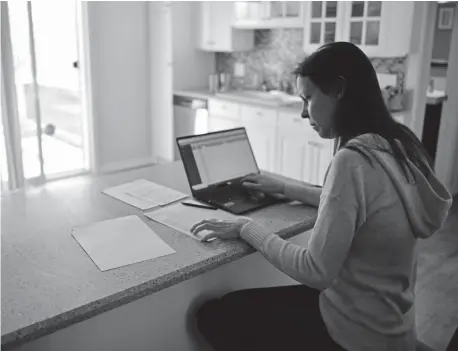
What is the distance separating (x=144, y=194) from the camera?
5.84 ft

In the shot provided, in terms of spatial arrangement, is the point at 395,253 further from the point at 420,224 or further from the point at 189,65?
the point at 189,65

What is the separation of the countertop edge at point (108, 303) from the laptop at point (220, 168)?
0.35m

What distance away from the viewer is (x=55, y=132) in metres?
5.40

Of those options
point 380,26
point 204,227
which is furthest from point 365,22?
point 204,227

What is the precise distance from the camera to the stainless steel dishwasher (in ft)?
15.4

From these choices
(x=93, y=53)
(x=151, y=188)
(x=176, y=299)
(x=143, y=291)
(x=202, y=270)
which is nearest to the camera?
(x=143, y=291)

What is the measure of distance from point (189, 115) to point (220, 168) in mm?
3146

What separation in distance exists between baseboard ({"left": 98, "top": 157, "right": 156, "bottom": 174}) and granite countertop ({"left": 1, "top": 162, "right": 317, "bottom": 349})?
327cm

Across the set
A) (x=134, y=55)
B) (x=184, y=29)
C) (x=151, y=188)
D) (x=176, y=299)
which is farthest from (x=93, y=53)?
(x=176, y=299)

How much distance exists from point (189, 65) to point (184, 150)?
348cm

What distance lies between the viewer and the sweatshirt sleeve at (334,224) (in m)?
1.08

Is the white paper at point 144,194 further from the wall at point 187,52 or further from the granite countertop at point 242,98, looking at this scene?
the wall at point 187,52

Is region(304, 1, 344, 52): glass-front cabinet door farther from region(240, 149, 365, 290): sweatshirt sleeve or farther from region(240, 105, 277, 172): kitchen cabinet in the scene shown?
region(240, 149, 365, 290): sweatshirt sleeve

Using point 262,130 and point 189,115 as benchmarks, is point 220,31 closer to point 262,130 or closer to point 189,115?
point 189,115
